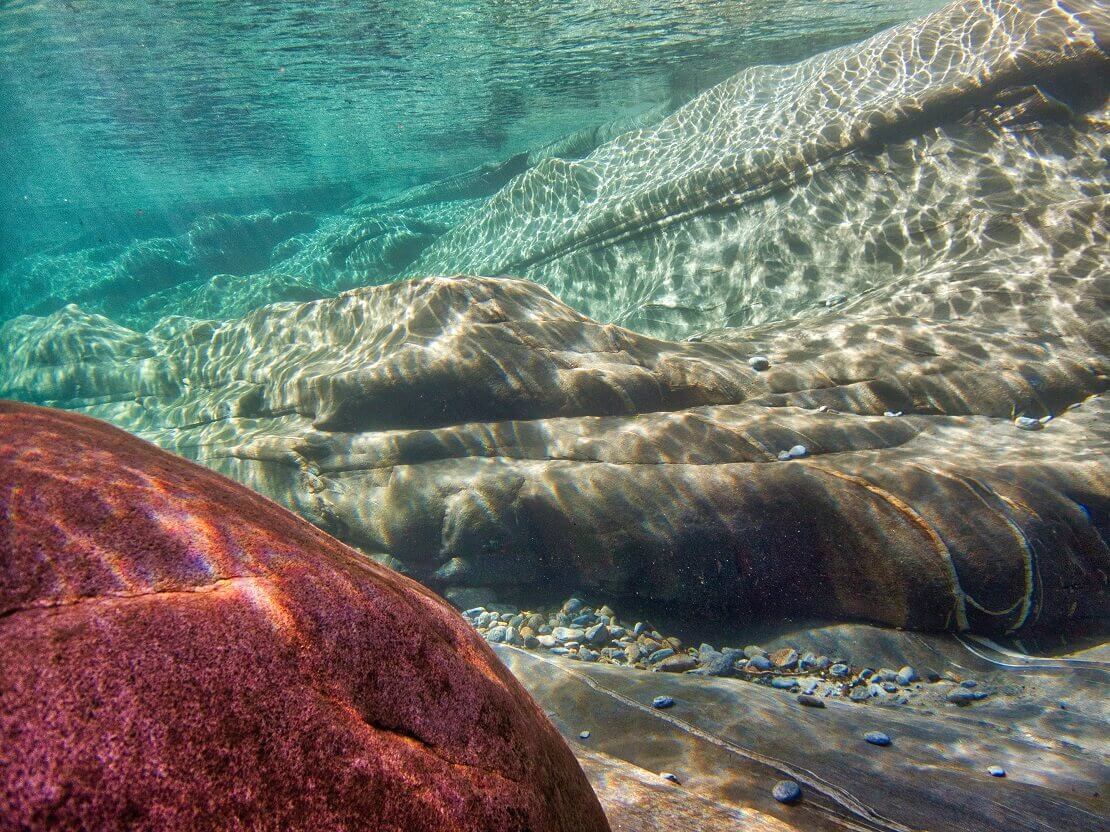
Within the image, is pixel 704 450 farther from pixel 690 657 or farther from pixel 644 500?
pixel 690 657

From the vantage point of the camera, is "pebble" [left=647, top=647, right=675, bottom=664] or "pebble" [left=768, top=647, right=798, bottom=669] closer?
"pebble" [left=768, top=647, right=798, bottom=669]

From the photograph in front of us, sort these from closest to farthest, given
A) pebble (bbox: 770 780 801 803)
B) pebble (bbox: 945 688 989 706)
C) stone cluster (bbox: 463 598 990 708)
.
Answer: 1. pebble (bbox: 770 780 801 803)
2. pebble (bbox: 945 688 989 706)
3. stone cluster (bbox: 463 598 990 708)

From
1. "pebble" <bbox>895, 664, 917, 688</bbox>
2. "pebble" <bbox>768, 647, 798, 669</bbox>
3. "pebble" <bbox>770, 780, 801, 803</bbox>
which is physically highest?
"pebble" <bbox>770, 780, 801, 803</bbox>

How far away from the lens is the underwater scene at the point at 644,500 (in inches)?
37.8

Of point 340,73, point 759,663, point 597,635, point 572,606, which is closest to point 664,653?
point 597,635

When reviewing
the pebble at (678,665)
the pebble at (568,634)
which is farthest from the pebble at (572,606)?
the pebble at (678,665)

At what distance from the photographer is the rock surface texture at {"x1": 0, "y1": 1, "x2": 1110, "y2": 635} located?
13.0 feet

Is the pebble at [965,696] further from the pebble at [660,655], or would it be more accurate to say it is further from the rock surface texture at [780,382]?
the pebble at [660,655]

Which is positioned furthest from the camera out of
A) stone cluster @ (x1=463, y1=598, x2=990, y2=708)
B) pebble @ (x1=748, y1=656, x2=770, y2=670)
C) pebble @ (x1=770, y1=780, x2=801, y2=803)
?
pebble @ (x1=748, y1=656, x2=770, y2=670)

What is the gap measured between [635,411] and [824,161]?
6.50m

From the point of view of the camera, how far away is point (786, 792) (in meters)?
2.09

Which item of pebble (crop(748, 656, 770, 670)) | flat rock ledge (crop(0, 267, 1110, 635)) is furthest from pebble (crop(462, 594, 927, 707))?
flat rock ledge (crop(0, 267, 1110, 635))

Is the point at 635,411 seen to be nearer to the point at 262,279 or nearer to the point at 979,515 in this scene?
the point at 979,515

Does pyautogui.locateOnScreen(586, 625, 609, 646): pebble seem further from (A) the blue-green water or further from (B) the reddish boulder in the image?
(A) the blue-green water
